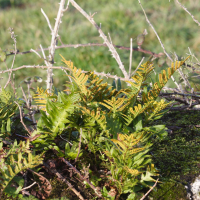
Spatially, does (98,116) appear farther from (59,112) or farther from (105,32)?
(105,32)

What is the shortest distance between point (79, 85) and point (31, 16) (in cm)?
524

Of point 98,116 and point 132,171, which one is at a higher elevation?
point 98,116

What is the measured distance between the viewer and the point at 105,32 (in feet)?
17.4

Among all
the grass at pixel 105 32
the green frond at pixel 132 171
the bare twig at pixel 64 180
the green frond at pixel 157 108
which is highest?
the green frond at pixel 157 108

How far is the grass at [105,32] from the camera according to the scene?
4480 mm

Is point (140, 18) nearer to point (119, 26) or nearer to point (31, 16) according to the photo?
point (119, 26)

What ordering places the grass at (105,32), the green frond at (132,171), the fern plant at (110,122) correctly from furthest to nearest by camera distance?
the grass at (105,32), the fern plant at (110,122), the green frond at (132,171)

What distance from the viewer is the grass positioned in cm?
448

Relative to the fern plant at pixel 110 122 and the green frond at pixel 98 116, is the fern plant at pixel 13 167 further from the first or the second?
the green frond at pixel 98 116

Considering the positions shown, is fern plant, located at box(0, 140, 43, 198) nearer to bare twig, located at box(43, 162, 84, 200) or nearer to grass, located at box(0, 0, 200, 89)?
bare twig, located at box(43, 162, 84, 200)


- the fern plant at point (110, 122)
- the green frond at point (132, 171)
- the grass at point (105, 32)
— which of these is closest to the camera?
the green frond at point (132, 171)

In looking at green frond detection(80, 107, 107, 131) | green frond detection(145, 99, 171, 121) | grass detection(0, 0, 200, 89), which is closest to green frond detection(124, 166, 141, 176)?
green frond detection(80, 107, 107, 131)

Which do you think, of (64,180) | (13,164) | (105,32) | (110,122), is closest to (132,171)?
(110,122)

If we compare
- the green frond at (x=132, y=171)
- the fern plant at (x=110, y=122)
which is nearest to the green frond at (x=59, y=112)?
the fern plant at (x=110, y=122)
